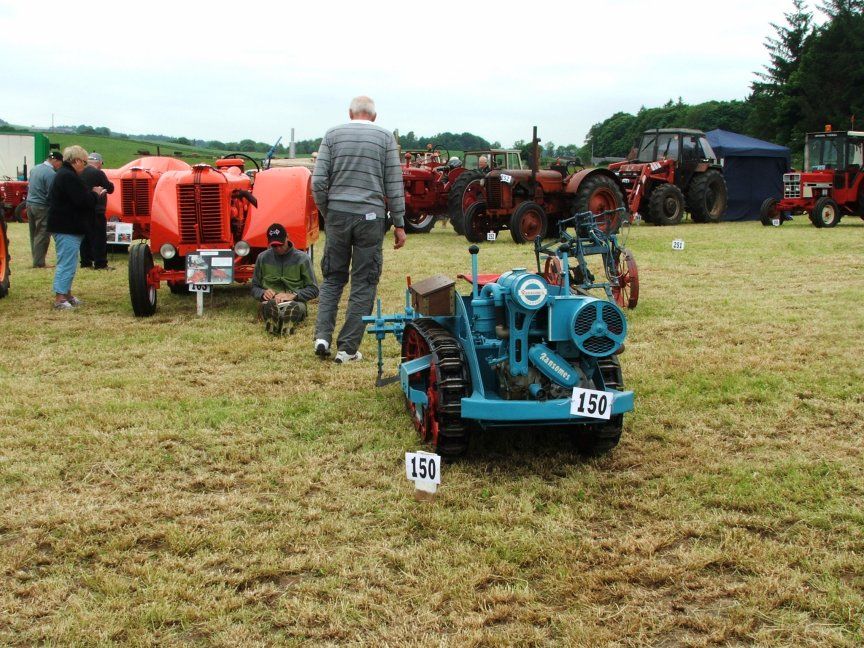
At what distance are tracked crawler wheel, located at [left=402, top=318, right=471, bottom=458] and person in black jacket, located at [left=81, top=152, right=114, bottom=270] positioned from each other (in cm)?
767

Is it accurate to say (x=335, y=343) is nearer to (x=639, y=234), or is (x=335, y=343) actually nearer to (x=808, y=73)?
(x=639, y=234)

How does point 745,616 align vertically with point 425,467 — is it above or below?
below

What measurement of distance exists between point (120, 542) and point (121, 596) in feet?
1.35

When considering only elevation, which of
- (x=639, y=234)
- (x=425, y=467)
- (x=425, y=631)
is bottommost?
(x=425, y=631)

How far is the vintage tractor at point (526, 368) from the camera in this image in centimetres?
379

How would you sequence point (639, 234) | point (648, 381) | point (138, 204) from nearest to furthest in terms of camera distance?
1. point (648, 381)
2. point (138, 204)
3. point (639, 234)

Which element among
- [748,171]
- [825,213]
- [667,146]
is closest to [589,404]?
[825,213]

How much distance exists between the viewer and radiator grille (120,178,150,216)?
11258mm

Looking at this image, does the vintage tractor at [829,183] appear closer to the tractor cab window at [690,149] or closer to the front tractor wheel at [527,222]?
the tractor cab window at [690,149]

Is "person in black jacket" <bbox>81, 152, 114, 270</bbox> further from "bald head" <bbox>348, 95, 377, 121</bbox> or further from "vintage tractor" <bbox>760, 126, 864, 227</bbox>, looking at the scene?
"vintage tractor" <bbox>760, 126, 864, 227</bbox>

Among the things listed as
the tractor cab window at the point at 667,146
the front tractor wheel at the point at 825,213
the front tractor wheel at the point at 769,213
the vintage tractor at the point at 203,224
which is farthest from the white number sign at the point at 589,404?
the tractor cab window at the point at 667,146

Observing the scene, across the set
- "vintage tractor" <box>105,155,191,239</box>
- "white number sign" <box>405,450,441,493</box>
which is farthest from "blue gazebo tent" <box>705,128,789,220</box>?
"white number sign" <box>405,450,441,493</box>

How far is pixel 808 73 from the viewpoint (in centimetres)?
3553

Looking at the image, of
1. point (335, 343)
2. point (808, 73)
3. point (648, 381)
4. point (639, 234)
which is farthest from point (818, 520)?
point (808, 73)
